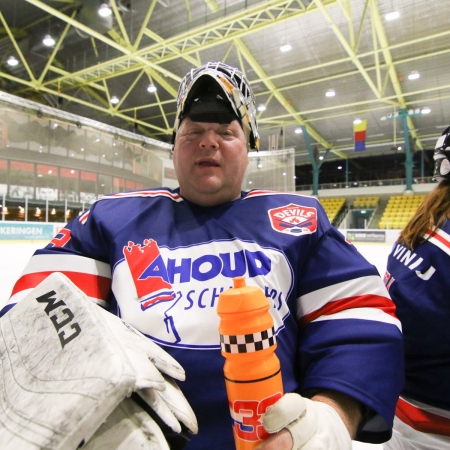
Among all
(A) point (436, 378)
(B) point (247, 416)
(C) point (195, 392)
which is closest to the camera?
(B) point (247, 416)

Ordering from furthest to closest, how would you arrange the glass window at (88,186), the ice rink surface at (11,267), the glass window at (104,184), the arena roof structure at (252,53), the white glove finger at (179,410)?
the glass window at (104,184), the glass window at (88,186), the arena roof structure at (252,53), the ice rink surface at (11,267), the white glove finger at (179,410)

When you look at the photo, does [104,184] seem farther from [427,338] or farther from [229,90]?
[427,338]

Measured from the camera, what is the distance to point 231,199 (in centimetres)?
123

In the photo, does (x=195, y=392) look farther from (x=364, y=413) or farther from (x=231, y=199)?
(x=231, y=199)

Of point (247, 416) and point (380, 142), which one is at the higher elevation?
point (380, 142)

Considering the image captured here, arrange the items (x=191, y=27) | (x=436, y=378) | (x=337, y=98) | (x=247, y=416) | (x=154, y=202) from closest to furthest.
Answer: (x=247, y=416) < (x=436, y=378) < (x=154, y=202) < (x=191, y=27) < (x=337, y=98)

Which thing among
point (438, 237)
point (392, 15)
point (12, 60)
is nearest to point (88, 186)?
point (12, 60)

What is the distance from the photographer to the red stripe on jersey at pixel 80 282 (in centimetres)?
106

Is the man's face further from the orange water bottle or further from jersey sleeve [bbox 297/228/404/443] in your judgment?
the orange water bottle

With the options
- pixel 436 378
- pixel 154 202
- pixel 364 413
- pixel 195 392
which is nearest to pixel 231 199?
pixel 154 202

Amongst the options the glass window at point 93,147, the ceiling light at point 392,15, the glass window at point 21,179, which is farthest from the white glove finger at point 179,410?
the glass window at point 93,147

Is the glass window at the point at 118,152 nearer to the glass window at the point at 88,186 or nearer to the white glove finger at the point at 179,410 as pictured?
the glass window at the point at 88,186

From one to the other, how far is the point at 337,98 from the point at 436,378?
1357cm

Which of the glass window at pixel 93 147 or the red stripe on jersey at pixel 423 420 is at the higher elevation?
the glass window at pixel 93 147
